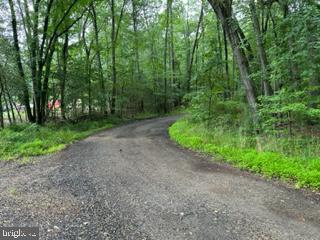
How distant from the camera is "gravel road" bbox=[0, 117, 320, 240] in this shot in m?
3.30

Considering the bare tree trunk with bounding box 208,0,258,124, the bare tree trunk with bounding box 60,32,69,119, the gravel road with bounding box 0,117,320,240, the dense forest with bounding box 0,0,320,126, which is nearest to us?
the gravel road with bounding box 0,117,320,240

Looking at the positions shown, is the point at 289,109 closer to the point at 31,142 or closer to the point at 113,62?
the point at 31,142

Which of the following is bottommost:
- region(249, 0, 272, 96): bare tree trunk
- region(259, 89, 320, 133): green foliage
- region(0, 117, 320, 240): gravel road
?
region(0, 117, 320, 240): gravel road

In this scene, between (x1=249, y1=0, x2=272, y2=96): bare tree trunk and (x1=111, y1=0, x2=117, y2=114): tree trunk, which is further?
(x1=111, y1=0, x2=117, y2=114): tree trunk

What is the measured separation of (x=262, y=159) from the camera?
5758mm

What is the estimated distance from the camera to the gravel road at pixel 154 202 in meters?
3.30

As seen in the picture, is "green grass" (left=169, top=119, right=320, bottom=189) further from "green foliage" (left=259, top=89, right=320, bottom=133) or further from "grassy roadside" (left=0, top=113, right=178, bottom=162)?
"grassy roadside" (left=0, top=113, right=178, bottom=162)

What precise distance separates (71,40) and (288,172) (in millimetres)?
16660

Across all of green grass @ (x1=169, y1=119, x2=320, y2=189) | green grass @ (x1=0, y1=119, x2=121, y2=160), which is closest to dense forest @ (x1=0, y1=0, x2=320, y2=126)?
green grass @ (x1=169, y1=119, x2=320, y2=189)

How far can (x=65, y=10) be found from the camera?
14.2m

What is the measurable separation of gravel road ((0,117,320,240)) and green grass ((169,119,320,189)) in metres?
0.37

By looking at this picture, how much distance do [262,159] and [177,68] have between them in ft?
79.2

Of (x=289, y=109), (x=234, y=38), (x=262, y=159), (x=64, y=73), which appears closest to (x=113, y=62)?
(x=64, y=73)

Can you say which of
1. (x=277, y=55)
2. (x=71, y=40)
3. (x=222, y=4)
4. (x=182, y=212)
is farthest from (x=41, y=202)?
(x=71, y=40)
